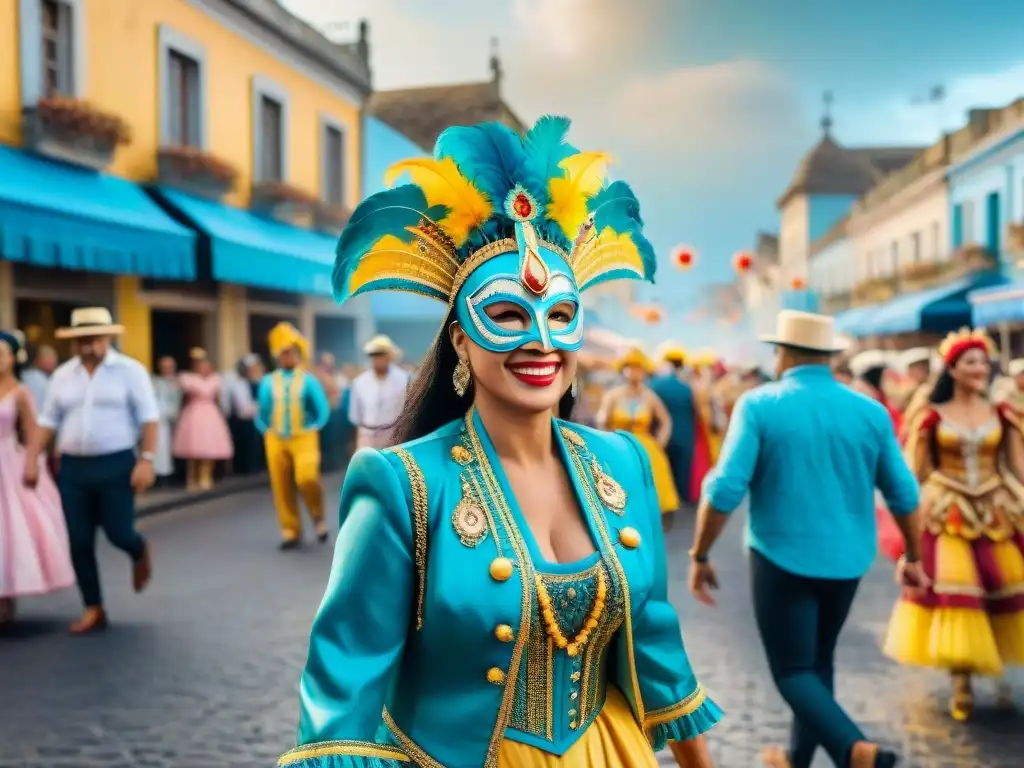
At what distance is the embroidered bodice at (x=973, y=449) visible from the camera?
5312 millimetres

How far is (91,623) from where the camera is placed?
6688 millimetres

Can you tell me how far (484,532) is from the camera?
2160 mm

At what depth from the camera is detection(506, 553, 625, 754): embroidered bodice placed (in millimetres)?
2148

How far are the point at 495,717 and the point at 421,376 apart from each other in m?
0.81

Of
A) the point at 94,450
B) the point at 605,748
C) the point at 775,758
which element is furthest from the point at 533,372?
the point at 94,450

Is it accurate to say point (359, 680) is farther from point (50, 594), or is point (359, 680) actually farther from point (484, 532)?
point (50, 594)

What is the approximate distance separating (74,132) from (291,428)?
482cm

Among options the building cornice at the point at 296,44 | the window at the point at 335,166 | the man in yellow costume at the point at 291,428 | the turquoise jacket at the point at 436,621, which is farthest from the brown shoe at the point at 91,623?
the window at the point at 335,166

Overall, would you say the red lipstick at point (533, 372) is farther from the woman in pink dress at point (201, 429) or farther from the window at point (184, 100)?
the window at point (184, 100)

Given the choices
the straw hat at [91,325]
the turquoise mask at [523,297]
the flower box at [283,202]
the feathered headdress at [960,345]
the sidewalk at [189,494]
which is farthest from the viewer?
the flower box at [283,202]

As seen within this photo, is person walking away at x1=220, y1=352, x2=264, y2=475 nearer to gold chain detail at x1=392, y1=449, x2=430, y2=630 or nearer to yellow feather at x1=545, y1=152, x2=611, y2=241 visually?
yellow feather at x1=545, y1=152, x2=611, y2=241

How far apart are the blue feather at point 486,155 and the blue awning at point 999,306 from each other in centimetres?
1705

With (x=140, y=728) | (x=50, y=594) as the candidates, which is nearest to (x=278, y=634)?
(x=140, y=728)

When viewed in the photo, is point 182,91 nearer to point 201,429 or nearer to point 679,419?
point 201,429
